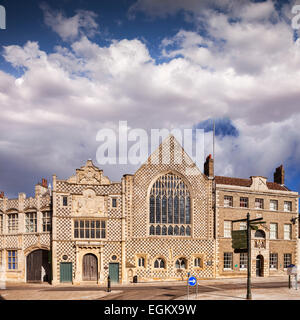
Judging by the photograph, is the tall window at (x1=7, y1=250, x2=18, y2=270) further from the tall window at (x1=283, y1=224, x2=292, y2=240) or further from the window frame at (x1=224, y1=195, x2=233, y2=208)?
the tall window at (x1=283, y1=224, x2=292, y2=240)

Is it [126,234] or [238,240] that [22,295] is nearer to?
→ [126,234]

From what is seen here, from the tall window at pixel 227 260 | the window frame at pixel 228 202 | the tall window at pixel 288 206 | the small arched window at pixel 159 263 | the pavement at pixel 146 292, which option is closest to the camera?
the pavement at pixel 146 292

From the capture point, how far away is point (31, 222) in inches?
1554

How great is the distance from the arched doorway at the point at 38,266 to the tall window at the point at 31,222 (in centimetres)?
244

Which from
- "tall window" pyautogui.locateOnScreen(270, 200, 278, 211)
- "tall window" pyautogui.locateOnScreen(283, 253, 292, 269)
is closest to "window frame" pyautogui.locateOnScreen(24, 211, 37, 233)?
"tall window" pyautogui.locateOnScreen(270, 200, 278, 211)

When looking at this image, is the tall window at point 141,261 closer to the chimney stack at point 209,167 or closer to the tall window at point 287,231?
the chimney stack at point 209,167

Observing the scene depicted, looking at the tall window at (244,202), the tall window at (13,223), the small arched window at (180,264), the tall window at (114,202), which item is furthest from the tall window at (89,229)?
the tall window at (244,202)

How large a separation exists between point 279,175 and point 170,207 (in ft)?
59.6

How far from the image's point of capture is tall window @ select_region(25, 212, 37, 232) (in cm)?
3925

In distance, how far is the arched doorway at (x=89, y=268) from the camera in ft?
122

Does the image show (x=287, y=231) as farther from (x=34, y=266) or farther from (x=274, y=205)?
(x=34, y=266)

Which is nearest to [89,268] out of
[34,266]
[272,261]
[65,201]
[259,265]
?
[34,266]

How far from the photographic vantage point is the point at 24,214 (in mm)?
39656
